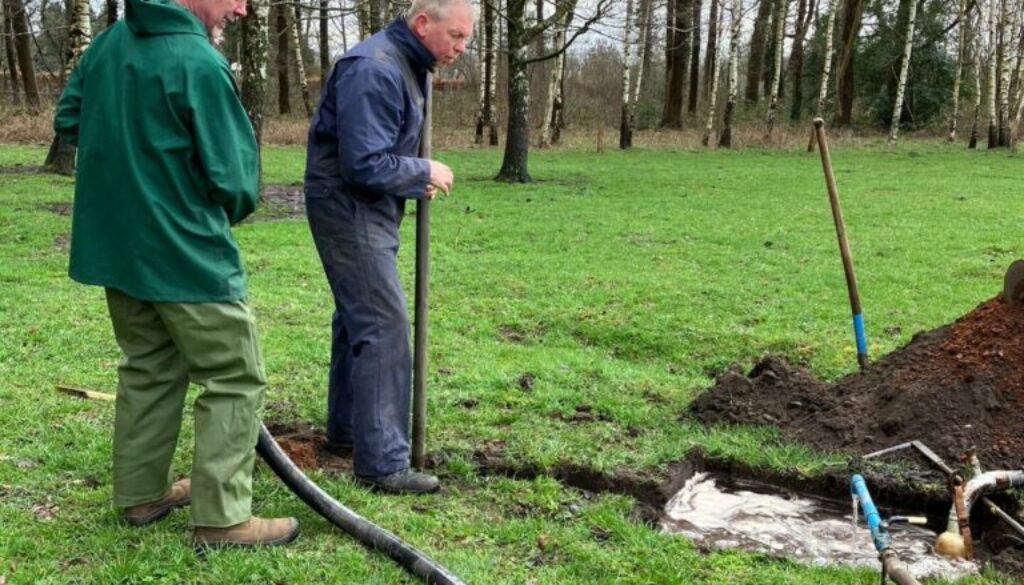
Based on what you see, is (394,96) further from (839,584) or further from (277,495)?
(839,584)

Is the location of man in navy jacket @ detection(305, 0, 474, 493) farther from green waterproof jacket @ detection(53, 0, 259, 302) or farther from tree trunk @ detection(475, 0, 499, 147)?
tree trunk @ detection(475, 0, 499, 147)

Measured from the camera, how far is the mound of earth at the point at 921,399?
4742 mm

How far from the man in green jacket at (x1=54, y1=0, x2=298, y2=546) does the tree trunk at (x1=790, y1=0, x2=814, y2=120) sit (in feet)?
125

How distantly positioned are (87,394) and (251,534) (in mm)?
2494

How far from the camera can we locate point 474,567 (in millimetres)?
3547

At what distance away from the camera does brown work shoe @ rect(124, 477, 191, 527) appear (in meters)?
3.73

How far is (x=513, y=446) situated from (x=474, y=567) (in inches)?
55.2

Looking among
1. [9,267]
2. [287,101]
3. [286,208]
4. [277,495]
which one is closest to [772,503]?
[277,495]

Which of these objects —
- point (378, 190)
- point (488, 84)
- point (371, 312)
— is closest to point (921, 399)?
point (371, 312)

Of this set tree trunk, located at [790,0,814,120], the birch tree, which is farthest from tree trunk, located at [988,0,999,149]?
the birch tree

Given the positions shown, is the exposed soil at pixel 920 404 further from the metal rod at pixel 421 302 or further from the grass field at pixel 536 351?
the metal rod at pixel 421 302

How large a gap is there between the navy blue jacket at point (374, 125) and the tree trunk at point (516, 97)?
14.9 m

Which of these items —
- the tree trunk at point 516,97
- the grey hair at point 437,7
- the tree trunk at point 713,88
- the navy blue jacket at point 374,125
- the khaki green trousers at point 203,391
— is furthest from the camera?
the tree trunk at point 713,88

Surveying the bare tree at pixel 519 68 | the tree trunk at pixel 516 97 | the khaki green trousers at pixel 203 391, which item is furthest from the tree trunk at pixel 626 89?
the khaki green trousers at pixel 203 391
